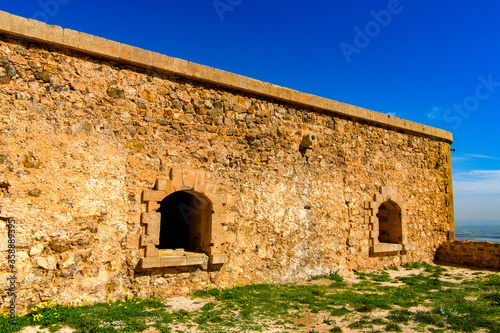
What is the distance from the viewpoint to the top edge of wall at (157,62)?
15.8 ft

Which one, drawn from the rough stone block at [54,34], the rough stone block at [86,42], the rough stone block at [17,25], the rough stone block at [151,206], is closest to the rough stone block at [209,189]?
the rough stone block at [151,206]

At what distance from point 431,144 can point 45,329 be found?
989 centimetres

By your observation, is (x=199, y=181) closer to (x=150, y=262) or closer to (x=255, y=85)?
(x=150, y=262)

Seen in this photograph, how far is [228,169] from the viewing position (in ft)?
21.0

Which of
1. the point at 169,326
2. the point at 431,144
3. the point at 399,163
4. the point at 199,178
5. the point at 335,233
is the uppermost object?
the point at 431,144

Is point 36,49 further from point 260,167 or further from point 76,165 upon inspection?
point 260,167

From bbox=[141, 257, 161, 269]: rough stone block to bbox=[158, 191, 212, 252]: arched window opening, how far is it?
96 centimetres

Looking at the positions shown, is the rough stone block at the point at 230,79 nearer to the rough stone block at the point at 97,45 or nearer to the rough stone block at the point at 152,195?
the rough stone block at the point at 97,45

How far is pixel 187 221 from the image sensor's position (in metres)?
7.11

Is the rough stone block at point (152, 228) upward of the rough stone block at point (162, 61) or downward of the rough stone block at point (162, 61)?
downward

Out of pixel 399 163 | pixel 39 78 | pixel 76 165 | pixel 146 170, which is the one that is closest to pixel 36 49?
pixel 39 78

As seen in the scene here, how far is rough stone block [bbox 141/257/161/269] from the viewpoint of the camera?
17.5ft

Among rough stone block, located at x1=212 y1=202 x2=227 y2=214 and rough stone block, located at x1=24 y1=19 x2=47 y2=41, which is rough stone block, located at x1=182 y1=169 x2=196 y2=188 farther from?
rough stone block, located at x1=24 y1=19 x2=47 y2=41

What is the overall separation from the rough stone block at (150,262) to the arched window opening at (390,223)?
6.01 metres
